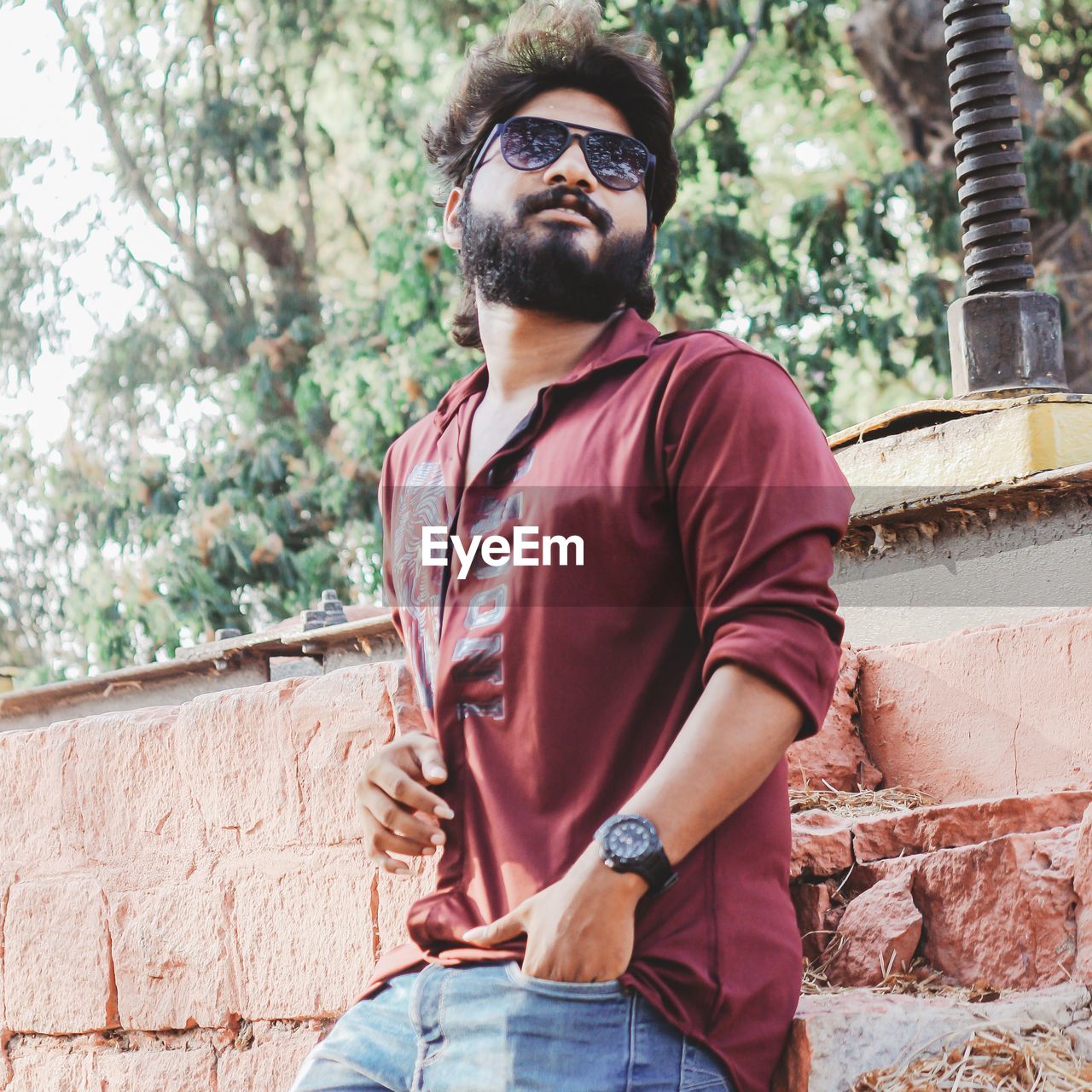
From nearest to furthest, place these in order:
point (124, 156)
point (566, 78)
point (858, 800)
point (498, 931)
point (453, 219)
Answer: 1. point (498, 931)
2. point (566, 78)
3. point (453, 219)
4. point (858, 800)
5. point (124, 156)

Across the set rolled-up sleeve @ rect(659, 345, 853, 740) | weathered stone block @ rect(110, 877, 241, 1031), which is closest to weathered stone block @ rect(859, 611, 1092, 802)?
rolled-up sleeve @ rect(659, 345, 853, 740)

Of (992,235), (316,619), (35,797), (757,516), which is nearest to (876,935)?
(757,516)

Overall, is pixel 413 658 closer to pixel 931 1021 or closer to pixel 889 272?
pixel 931 1021

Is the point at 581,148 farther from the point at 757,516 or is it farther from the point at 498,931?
the point at 498,931

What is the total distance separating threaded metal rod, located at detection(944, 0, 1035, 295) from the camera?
12.4ft

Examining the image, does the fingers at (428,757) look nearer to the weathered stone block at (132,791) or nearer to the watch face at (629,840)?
the watch face at (629,840)

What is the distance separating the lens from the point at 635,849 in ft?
5.29

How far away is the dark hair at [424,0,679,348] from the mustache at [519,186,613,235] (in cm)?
13

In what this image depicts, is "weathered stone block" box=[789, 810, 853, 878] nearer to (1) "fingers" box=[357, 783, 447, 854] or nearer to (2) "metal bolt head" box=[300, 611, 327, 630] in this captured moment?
(1) "fingers" box=[357, 783, 447, 854]

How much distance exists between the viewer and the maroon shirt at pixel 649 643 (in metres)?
1.69

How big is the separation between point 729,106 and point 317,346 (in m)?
4.58

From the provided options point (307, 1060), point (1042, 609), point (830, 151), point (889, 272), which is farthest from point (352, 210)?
point (307, 1060)

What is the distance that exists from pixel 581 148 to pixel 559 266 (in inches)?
7.0

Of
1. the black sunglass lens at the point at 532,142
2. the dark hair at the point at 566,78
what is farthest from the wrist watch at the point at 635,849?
the black sunglass lens at the point at 532,142
